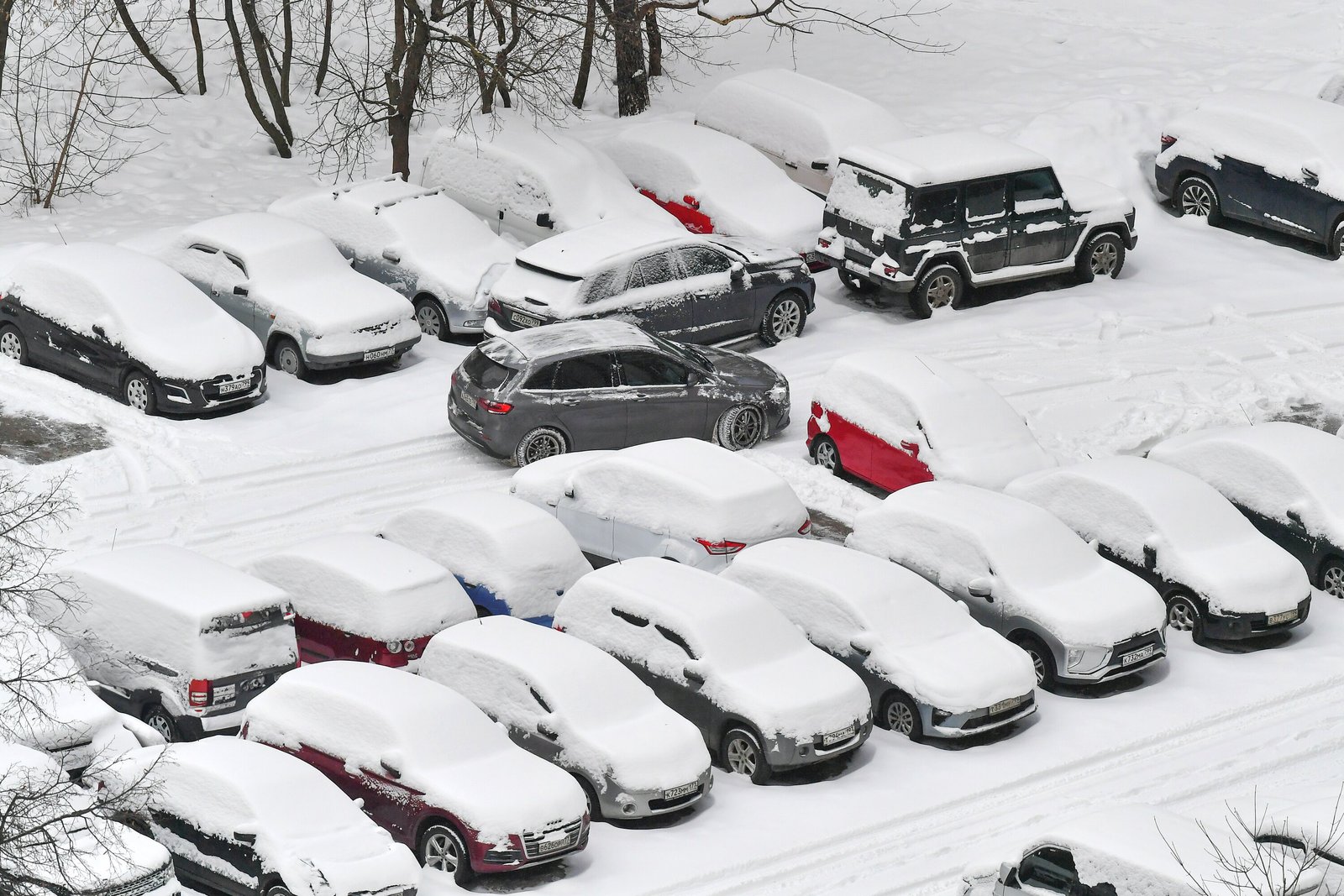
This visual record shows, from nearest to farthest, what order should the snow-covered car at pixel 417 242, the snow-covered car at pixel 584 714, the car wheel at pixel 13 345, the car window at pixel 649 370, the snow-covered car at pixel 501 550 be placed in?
the snow-covered car at pixel 584 714, the snow-covered car at pixel 501 550, the car window at pixel 649 370, the car wheel at pixel 13 345, the snow-covered car at pixel 417 242

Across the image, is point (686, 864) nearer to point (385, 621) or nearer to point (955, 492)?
point (385, 621)

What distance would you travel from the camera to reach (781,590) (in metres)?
15.8

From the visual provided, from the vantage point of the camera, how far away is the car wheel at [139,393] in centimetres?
1988

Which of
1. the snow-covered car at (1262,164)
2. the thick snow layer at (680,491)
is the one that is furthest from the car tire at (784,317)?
the snow-covered car at (1262,164)

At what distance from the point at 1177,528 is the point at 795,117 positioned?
1068 centimetres

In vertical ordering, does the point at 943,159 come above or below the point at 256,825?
above

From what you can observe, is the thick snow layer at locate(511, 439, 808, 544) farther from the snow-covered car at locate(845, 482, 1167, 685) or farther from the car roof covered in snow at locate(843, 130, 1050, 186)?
the car roof covered in snow at locate(843, 130, 1050, 186)

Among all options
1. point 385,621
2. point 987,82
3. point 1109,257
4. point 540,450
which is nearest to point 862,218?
point 1109,257

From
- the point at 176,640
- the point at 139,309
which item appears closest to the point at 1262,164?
the point at 139,309

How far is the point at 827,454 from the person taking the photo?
19.8m

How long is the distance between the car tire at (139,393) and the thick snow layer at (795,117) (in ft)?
33.0

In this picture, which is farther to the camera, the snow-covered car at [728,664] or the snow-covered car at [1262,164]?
the snow-covered car at [1262,164]

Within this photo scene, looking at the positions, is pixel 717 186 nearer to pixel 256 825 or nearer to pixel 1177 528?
pixel 1177 528

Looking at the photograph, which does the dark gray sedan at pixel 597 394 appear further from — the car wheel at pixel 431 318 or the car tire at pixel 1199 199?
the car tire at pixel 1199 199
